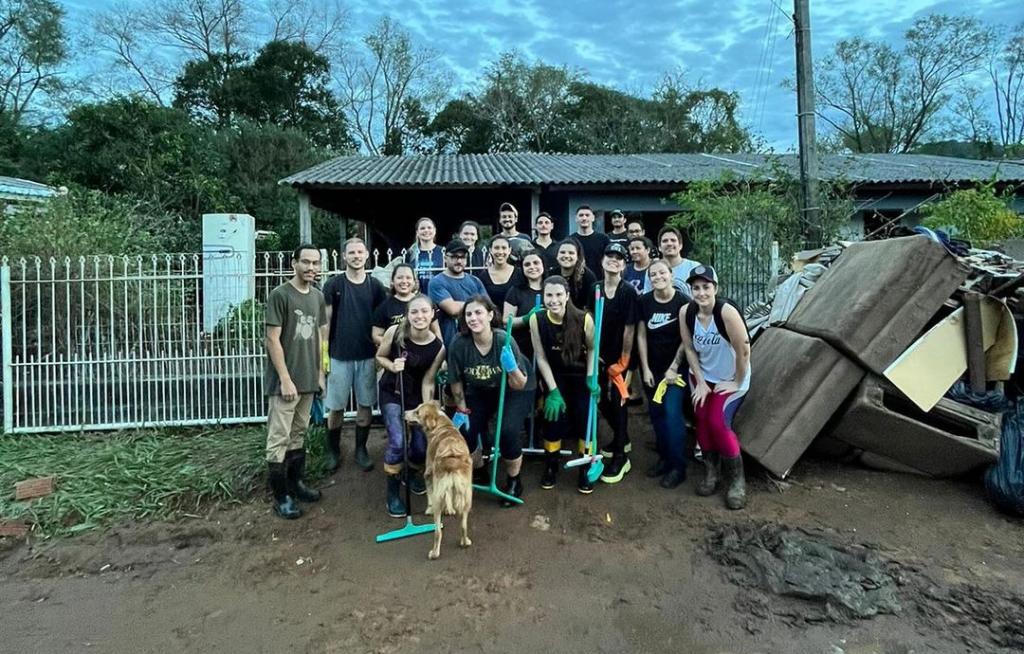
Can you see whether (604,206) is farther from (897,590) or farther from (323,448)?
(897,590)

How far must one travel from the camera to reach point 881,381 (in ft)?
14.6

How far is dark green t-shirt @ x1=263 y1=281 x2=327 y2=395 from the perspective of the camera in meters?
4.36

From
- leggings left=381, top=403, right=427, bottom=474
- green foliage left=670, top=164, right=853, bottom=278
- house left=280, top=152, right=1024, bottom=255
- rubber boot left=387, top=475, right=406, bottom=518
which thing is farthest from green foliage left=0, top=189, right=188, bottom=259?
green foliage left=670, top=164, right=853, bottom=278

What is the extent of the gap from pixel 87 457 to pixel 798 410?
5.73 meters

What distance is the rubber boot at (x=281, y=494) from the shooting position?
448cm

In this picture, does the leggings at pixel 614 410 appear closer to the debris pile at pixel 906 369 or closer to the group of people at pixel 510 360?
the group of people at pixel 510 360

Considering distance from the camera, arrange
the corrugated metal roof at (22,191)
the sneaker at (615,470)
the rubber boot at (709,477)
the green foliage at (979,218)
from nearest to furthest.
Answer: the rubber boot at (709,477), the sneaker at (615,470), the green foliage at (979,218), the corrugated metal roof at (22,191)

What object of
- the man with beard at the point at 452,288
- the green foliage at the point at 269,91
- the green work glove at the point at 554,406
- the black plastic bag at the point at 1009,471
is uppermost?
the green foliage at the point at 269,91

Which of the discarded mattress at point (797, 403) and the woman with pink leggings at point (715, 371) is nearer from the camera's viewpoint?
the woman with pink leggings at point (715, 371)

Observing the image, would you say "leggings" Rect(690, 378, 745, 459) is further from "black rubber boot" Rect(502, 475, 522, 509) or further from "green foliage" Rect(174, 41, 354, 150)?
"green foliage" Rect(174, 41, 354, 150)

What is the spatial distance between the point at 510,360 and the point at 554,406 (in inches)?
21.4

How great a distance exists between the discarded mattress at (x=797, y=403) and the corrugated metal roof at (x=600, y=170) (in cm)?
518

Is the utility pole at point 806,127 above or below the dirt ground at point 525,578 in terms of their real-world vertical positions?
above

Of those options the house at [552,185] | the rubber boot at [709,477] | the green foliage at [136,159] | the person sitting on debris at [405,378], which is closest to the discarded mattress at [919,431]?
the rubber boot at [709,477]
